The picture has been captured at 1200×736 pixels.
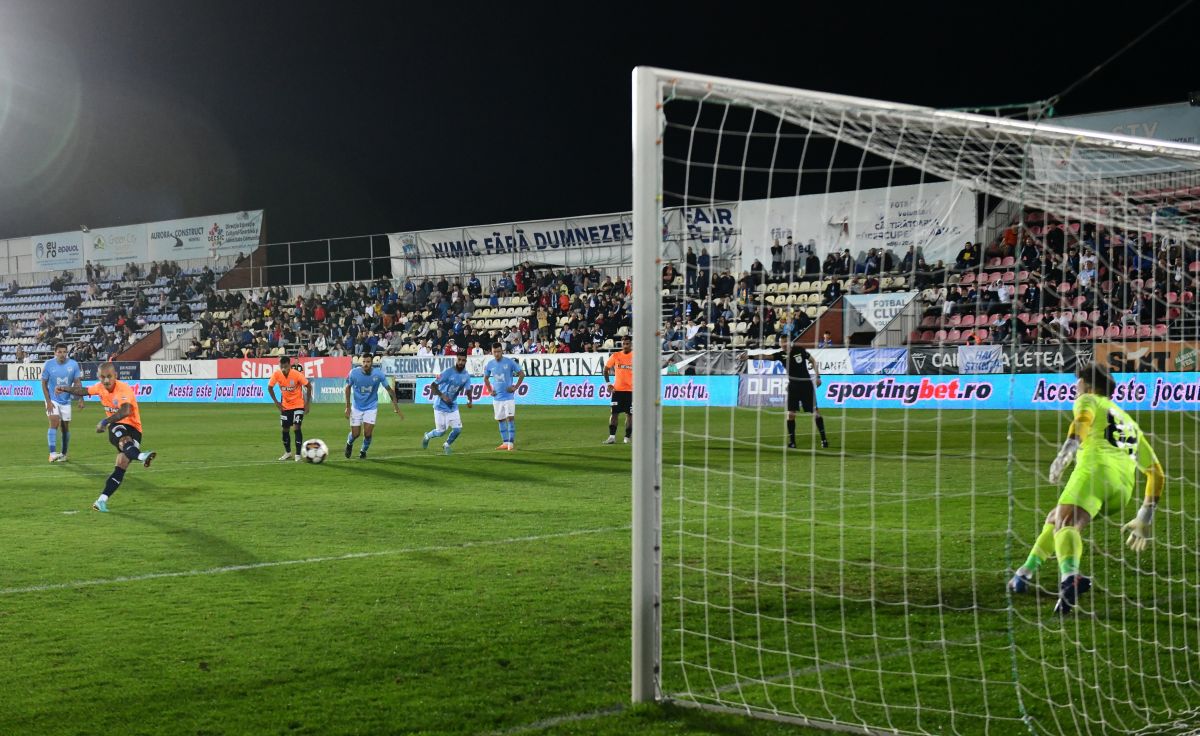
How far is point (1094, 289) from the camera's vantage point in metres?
16.3

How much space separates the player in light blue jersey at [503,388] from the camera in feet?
65.7

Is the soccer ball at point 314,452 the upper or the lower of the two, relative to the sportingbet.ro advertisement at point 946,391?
lower

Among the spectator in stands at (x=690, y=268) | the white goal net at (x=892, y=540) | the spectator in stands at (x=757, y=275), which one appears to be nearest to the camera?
the white goal net at (x=892, y=540)

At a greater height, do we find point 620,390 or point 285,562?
point 620,390

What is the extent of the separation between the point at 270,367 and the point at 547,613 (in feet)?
120

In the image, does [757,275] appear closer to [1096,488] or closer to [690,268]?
[690,268]

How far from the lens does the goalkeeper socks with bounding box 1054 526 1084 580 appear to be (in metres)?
7.21

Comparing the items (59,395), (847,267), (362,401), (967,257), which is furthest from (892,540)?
(967,257)

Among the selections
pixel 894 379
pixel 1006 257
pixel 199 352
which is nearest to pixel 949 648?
pixel 1006 257

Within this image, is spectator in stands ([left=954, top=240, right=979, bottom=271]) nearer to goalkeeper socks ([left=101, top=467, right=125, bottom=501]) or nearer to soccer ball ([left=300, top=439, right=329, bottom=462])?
soccer ball ([left=300, top=439, right=329, bottom=462])

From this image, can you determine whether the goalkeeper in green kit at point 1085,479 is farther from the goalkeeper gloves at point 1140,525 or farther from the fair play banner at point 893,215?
the fair play banner at point 893,215

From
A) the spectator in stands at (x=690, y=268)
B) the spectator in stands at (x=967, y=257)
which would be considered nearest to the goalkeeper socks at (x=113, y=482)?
the spectator in stands at (x=690, y=268)

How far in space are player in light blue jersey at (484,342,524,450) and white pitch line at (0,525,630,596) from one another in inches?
364

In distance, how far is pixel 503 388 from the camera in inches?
798
